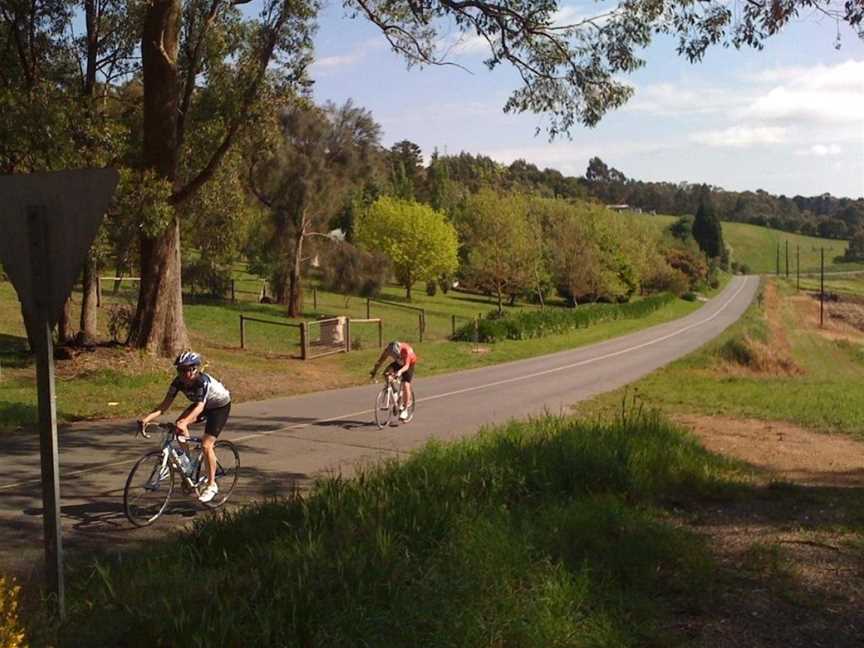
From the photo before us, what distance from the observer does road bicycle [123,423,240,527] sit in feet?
27.8

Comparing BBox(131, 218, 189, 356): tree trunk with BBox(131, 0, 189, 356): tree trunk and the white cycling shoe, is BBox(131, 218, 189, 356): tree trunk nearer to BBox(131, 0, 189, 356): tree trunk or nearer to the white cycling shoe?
BBox(131, 0, 189, 356): tree trunk

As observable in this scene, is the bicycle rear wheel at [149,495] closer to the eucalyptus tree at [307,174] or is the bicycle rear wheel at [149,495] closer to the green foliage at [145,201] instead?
the green foliage at [145,201]

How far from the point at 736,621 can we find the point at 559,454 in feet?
10.9

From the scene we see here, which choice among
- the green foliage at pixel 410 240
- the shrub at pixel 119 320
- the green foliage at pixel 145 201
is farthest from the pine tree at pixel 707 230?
the green foliage at pixel 145 201

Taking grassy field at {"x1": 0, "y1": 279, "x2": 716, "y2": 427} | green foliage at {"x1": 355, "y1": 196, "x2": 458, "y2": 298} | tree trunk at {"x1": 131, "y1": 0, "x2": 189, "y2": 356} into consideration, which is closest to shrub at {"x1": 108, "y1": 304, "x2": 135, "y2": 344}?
grassy field at {"x1": 0, "y1": 279, "x2": 716, "y2": 427}

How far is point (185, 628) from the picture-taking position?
4.23 metres

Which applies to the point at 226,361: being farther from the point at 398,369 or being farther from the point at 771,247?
the point at 771,247

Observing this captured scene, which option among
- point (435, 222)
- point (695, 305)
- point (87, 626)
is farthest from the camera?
point (695, 305)

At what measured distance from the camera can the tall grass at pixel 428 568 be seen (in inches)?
173

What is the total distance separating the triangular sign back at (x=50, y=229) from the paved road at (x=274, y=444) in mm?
2974

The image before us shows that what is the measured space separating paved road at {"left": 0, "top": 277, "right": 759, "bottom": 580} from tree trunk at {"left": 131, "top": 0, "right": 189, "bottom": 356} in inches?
165

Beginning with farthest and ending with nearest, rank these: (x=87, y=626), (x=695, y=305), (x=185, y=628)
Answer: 1. (x=695, y=305)
2. (x=87, y=626)
3. (x=185, y=628)

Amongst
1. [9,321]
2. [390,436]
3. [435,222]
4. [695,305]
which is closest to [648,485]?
[390,436]

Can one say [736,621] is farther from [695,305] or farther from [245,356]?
[695,305]
